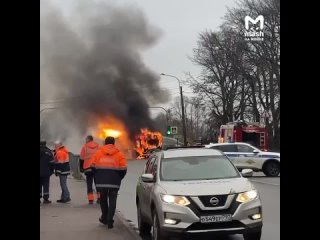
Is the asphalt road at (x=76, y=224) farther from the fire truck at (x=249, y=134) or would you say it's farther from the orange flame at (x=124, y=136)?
the orange flame at (x=124, y=136)

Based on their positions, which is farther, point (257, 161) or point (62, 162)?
point (257, 161)

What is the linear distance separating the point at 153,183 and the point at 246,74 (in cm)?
4350

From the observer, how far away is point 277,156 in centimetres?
2459

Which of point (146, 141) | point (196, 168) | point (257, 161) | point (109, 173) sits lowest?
point (257, 161)

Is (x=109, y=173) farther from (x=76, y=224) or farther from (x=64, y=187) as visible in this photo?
(x=64, y=187)

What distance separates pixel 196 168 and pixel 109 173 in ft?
6.49

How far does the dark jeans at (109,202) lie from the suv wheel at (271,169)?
1502cm

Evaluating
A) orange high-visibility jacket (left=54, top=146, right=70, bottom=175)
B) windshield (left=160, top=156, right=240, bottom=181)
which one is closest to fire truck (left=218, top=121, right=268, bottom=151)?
orange high-visibility jacket (left=54, top=146, right=70, bottom=175)

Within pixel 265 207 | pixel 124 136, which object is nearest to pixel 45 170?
pixel 265 207

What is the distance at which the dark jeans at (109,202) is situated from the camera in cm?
1011

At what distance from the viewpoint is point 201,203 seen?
7.76 metres

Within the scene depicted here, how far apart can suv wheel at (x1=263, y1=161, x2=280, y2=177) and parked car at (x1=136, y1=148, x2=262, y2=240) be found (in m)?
16.0
